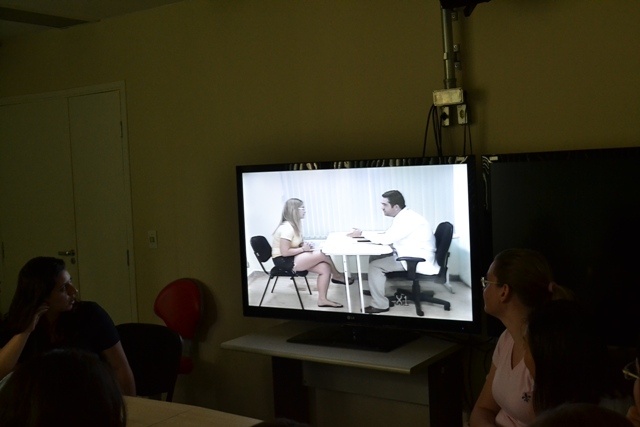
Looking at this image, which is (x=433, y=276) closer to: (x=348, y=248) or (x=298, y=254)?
(x=348, y=248)

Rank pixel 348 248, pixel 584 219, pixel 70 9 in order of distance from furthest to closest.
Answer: pixel 70 9
pixel 348 248
pixel 584 219

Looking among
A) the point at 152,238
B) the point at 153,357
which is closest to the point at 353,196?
the point at 153,357

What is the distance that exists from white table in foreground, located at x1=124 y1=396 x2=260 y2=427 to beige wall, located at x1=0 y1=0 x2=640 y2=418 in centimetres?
168

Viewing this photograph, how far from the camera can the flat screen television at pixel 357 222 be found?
3408 mm

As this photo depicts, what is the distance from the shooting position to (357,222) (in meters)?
3.68

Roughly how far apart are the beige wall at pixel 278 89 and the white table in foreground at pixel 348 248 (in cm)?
47

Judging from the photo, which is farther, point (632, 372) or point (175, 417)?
point (175, 417)

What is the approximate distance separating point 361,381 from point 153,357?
1.10 meters

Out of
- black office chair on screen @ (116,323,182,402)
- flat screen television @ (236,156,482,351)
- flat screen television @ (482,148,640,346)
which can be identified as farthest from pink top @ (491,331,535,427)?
black office chair on screen @ (116,323,182,402)

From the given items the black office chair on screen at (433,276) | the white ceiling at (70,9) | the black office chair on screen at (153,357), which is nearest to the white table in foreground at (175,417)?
the black office chair on screen at (153,357)

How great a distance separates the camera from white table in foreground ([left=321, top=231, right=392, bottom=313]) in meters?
3.66

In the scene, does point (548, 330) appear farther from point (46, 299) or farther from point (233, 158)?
point (233, 158)

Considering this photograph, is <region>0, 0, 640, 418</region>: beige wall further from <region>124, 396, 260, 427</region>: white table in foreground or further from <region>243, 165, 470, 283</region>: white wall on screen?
<region>124, 396, 260, 427</region>: white table in foreground

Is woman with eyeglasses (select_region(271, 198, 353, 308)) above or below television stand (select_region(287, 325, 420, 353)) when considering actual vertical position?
above
